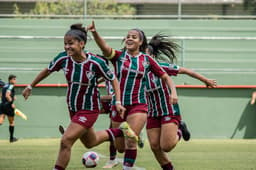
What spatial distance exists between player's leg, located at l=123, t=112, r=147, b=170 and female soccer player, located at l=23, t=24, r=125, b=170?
390 mm

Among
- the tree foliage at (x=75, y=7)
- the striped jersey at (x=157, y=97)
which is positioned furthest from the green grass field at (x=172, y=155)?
the tree foliage at (x=75, y=7)

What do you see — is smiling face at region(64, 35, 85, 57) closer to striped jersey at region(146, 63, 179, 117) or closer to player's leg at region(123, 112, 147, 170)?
player's leg at region(123, 112, 147, 170)

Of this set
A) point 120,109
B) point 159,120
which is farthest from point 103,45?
point 159,120

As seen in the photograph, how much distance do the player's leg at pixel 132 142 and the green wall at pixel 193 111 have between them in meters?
10.9

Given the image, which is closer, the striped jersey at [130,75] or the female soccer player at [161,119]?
the striped jersey at [130,75]

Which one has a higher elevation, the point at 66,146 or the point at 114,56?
the point at 114,56

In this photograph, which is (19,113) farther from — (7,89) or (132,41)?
(132,41)

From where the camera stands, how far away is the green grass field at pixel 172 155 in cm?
1192

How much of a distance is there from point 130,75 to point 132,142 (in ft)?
3.02

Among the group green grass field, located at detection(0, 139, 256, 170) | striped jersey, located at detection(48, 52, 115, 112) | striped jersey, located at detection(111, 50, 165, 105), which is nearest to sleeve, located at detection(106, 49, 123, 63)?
striped jersey, located at detection(111, 50, 165, 105)

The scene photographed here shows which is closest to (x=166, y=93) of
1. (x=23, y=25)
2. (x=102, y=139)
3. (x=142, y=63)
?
(x=142, y=63)

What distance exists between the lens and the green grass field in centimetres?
1192

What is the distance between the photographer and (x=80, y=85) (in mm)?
9039

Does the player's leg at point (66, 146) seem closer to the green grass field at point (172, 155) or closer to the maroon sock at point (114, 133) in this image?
the maroon sock at point (114, 133)
